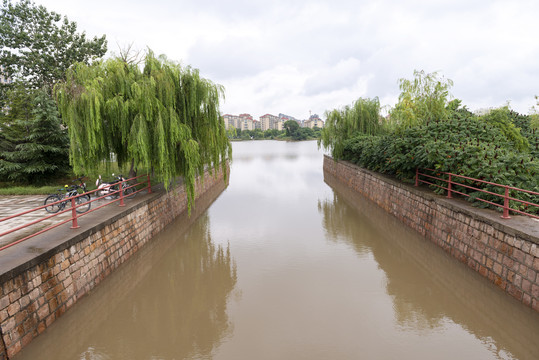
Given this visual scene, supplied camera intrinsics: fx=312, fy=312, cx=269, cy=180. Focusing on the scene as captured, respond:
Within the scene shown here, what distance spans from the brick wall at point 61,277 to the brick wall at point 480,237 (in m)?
7.66

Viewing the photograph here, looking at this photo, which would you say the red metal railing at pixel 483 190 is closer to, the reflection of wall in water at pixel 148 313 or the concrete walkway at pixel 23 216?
the reflection of wall in water at pixel 148 313

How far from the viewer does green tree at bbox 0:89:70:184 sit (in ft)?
42.8

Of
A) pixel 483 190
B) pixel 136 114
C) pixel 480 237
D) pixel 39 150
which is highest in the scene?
pixel 136 114

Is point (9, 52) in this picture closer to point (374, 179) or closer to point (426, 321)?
point (374, 179)

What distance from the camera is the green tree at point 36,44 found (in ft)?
61.8

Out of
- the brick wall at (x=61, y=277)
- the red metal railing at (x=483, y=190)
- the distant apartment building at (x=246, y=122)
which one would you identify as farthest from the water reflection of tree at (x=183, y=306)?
the distant apartment building at (x=246, y=122)

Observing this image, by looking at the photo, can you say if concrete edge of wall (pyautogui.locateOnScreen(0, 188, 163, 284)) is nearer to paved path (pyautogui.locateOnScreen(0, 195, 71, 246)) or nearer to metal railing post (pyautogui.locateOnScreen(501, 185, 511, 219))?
paved path (pyautogui.locateOnScreen(0, 195, 71, 246))

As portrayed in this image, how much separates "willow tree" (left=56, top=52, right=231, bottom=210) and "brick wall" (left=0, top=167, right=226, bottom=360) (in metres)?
1.69

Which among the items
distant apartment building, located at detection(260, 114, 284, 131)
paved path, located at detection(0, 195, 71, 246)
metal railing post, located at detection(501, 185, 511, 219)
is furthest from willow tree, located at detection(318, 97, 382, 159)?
distant apartment building, located at detection(260, 114, 284, 131)

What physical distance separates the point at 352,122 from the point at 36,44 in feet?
69.0

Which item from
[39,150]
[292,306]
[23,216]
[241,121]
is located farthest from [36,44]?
[241,121]

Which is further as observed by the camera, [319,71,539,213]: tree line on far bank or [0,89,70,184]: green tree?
[0,89,70,184]: green tree

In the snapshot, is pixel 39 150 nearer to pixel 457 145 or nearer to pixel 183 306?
pixel 183 306

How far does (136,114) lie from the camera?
865 cm
